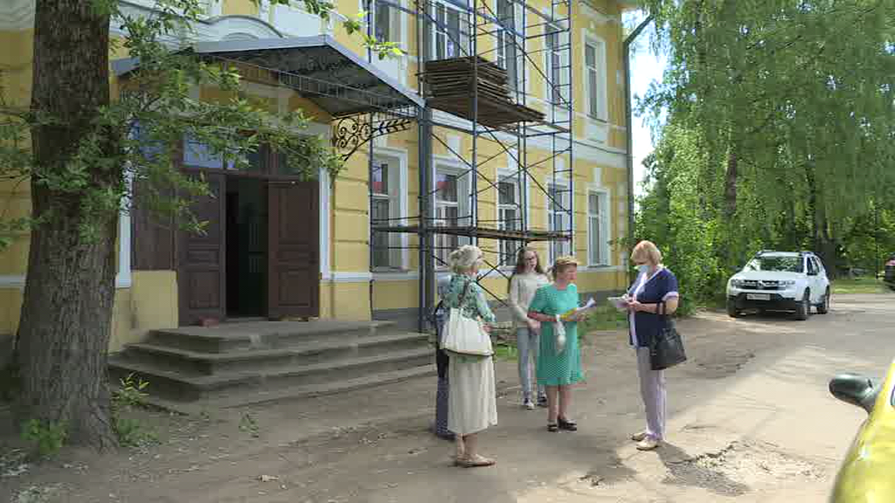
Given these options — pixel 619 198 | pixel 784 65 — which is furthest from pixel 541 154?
pixel 784 65

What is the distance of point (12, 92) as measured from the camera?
26.6ft

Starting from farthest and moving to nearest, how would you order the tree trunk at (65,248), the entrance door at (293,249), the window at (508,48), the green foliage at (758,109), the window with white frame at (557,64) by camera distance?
the green foliage at (758,109), the window with white frame at (557,64), the window at (508,48), the entrance door at (293,249), the tree trunk at (65,248)

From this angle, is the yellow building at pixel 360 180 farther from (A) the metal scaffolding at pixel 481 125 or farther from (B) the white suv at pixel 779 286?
(B) the white suv at pixel 779 286

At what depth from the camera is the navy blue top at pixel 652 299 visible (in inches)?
234

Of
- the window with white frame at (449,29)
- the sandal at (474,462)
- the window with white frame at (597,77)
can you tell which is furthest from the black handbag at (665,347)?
the window with white frame at (597,77)

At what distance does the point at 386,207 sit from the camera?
12.8 metres

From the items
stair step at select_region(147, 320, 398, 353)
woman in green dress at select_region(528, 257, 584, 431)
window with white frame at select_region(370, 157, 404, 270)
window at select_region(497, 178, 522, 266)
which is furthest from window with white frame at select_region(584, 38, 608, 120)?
woman in green dress at select_region(528, 257, 584, 431)

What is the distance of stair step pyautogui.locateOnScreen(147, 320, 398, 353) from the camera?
8305mm

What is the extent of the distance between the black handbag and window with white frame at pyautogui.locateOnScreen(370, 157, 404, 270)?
7.01 metres

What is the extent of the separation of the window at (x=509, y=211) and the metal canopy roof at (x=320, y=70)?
4487mm

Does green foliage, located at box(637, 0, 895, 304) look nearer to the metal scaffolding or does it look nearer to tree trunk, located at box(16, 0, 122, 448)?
the metal scaffolding

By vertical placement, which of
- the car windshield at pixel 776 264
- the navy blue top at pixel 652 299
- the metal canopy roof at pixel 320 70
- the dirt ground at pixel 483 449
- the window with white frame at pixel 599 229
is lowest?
the dirt ground at pixel 483 449

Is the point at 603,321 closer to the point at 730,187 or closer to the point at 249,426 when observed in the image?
the point at 730,187

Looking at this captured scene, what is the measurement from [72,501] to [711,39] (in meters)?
17.2
